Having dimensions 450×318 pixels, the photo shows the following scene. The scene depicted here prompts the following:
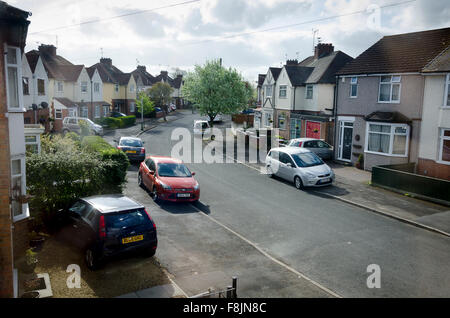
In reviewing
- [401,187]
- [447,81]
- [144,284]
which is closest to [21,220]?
[144,284]

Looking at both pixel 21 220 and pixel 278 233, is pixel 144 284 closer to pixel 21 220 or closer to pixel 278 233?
pixel 21 220

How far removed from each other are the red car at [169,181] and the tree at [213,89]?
22.7 metres

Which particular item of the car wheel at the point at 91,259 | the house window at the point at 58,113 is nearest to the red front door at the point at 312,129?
the car wheel at the point at 91,259

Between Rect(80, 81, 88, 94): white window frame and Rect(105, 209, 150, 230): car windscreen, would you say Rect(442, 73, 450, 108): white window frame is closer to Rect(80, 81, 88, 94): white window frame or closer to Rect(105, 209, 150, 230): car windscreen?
Rect(105, 209, 150, 230): car windscreen

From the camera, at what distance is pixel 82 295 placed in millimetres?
7758

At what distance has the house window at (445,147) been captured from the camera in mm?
18859

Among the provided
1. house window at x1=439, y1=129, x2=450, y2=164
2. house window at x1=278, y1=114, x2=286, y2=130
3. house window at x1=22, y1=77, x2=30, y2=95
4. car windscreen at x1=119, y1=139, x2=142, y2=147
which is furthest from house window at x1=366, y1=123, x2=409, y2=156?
house window at x1=22, y1=77, x2=30, y2=95

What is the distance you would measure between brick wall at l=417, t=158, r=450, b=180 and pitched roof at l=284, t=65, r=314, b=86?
17759mm

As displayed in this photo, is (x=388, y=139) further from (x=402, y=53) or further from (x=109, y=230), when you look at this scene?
(x=109, y=230)

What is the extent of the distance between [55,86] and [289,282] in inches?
1637

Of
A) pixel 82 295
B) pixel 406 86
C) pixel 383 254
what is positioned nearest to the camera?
pixel 82 295

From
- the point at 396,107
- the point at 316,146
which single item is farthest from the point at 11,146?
the point at 316,146

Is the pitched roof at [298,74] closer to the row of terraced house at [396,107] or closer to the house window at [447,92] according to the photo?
the row of terraced house at [396,107]

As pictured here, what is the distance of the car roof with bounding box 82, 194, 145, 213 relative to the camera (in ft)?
30.7
